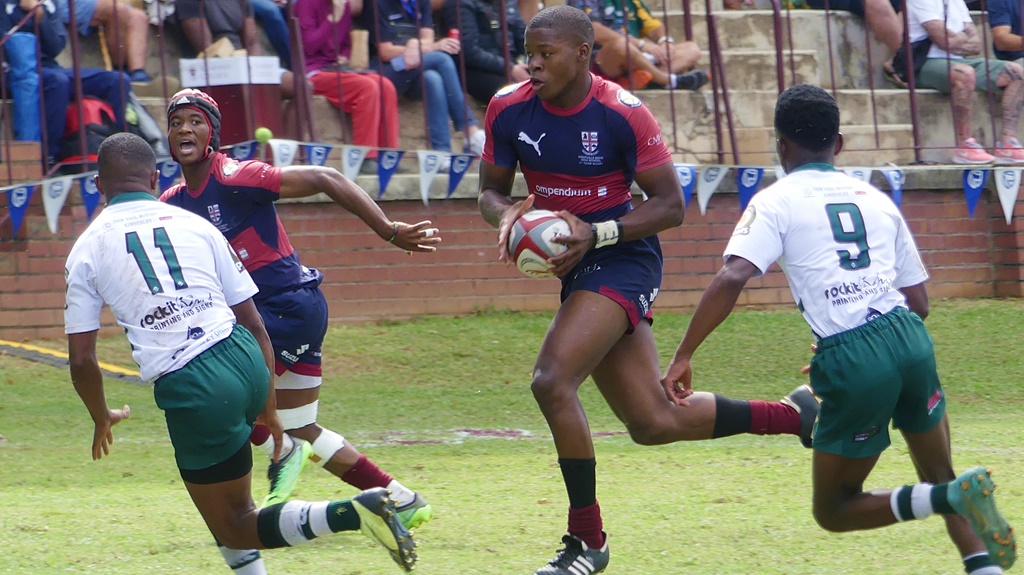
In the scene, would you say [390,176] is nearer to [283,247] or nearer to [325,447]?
[283,247]

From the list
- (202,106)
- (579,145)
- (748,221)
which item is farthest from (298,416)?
(748,221)

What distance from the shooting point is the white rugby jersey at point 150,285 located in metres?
4.77

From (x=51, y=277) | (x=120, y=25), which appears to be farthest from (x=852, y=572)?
(x=120, y=25)

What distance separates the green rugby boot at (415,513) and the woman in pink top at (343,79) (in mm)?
6031

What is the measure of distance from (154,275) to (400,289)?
7.01 m

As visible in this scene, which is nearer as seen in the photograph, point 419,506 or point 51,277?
point 419,506

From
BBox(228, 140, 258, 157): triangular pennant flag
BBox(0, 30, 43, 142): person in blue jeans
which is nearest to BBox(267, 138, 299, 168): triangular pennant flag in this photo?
BBox(228, 140, 258, 157): triangular pennant flag

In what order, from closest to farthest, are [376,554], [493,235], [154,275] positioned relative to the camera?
[154,275] → [376,554] → [493,235]

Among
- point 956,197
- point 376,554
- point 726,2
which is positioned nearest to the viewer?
point 376,554

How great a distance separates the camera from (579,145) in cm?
570

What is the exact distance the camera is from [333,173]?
602 cm

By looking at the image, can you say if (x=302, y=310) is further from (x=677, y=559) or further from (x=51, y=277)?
(x=51, y=277)

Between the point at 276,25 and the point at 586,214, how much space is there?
669cm

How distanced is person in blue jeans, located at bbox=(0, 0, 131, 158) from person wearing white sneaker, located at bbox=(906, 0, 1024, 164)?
7.55 metres
